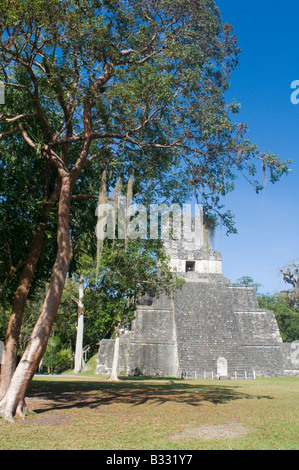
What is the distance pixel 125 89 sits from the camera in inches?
343

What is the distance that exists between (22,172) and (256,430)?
6.84 meters

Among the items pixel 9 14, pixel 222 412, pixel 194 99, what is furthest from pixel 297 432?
pixel 9 14

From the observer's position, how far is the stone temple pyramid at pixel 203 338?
23.9 meters

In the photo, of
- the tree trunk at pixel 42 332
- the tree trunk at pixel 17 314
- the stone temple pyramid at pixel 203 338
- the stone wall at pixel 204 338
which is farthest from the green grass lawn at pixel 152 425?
the stone wall at pixel 204 338

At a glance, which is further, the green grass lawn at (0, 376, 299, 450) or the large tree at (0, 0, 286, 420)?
the large tree at (0, 0, 286, 420)

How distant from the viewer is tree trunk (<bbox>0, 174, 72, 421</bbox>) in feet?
22.6

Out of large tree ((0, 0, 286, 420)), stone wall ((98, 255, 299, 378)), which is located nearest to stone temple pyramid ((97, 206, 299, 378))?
stone wall ((98, 255, 299, 378))

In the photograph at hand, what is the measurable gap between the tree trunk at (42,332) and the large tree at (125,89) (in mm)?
25

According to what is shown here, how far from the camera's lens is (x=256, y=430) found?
6316 mm

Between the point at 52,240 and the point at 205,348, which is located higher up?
the point at 52,240

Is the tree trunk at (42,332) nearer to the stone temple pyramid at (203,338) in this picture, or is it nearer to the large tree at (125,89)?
the large tree at (125,89)

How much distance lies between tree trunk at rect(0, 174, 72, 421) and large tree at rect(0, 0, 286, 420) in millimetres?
25

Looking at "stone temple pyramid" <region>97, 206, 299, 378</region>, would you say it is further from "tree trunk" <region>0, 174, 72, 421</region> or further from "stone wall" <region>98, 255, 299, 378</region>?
"tree trunk" <region>0, 174, 72, 421</region>

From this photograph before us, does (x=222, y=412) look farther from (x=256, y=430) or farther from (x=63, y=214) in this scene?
(x=63, y=214)
